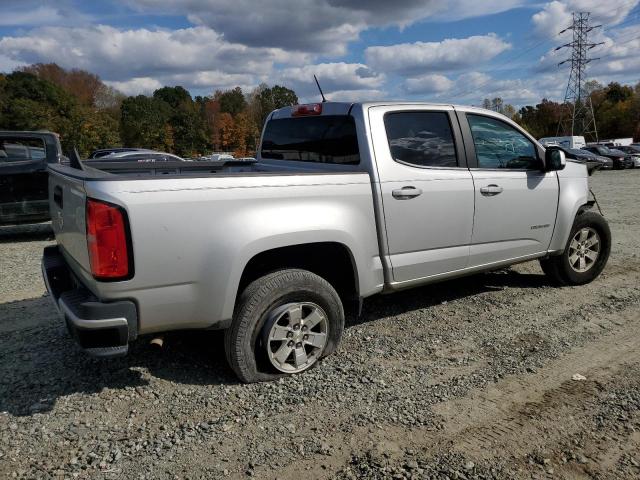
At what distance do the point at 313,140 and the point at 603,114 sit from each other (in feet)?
296

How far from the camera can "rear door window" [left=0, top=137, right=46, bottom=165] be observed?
9180 mm

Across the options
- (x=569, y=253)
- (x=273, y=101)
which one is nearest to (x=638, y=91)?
(x=273, y=101)

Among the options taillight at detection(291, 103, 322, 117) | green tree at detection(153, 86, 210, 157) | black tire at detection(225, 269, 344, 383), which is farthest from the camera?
green tree at detection(153, 86, 210, 157)

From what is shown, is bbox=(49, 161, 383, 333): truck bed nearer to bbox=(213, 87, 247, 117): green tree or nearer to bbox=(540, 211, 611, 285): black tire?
bbox=(540, 211, 611, 285): black tire

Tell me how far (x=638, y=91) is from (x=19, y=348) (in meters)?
99.6

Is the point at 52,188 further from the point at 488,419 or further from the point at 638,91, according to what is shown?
the point at 638,91

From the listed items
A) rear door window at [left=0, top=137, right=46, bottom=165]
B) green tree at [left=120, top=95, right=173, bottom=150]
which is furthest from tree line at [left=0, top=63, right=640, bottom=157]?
rear door window at [left=0, top=137, right=46, bottom=165]

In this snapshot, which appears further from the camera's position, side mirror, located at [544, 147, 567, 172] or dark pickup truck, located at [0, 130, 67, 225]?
dark pickup truck, located at [0, 130, 67, 225]

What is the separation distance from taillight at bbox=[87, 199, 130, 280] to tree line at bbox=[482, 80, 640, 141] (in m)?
77.5

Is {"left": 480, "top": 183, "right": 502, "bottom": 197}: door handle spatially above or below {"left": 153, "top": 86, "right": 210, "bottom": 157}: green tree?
below

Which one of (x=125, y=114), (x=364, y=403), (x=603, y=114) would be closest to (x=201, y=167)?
(x=364, y=403)

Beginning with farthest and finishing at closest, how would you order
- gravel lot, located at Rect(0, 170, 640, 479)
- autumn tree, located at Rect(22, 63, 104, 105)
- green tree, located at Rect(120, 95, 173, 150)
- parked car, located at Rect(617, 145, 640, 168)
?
1. autumn tree, located at Rect(22, 63, 104, 105)
2. green tree, located at Rect(120, 95, 173, 150)
3. parked car, located at Rect(617, 145, 640, 168)
4. gravel lot, located at Rect(0, 170, 640, 479)

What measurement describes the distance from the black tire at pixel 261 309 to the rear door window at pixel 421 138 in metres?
1.22

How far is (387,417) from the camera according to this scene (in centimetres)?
324
